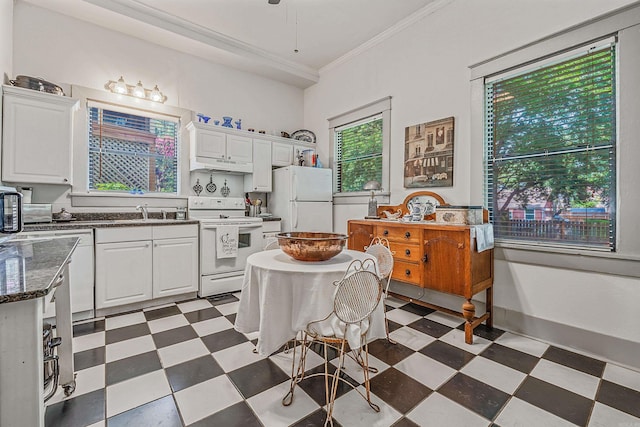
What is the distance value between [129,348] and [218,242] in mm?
1410

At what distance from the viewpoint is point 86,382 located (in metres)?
1.79

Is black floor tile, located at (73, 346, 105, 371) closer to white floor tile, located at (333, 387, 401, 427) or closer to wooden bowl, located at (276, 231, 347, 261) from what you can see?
wooden bowl, located at (276, 231, 347, 261)

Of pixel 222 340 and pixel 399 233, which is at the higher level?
pixel 399 233

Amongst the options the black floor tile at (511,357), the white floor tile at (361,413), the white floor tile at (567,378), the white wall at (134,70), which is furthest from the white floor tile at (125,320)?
the white floor tile at (567,378)

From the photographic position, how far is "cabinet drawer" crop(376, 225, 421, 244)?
8.96ft

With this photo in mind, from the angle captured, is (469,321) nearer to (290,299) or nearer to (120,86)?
(290,299)

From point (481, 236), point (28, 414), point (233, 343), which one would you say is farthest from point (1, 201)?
point (481, 236)

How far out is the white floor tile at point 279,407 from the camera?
1.49 m

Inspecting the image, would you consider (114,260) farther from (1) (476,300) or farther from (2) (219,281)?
(1) (476,300)

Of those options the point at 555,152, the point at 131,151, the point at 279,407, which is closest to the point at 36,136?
the point at 131,151

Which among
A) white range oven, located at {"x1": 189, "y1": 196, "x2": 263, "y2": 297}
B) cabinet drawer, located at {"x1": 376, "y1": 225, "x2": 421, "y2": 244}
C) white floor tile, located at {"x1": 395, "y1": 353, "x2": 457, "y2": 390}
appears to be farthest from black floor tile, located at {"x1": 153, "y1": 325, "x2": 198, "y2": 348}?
cabinet drawer, located at {"x1": 376, "y1": 225, "x2": 421, "y2": 244}

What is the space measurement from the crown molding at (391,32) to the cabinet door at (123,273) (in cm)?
358

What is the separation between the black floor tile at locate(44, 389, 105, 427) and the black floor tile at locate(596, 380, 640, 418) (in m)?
2.80

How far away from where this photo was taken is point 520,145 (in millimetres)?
2531
